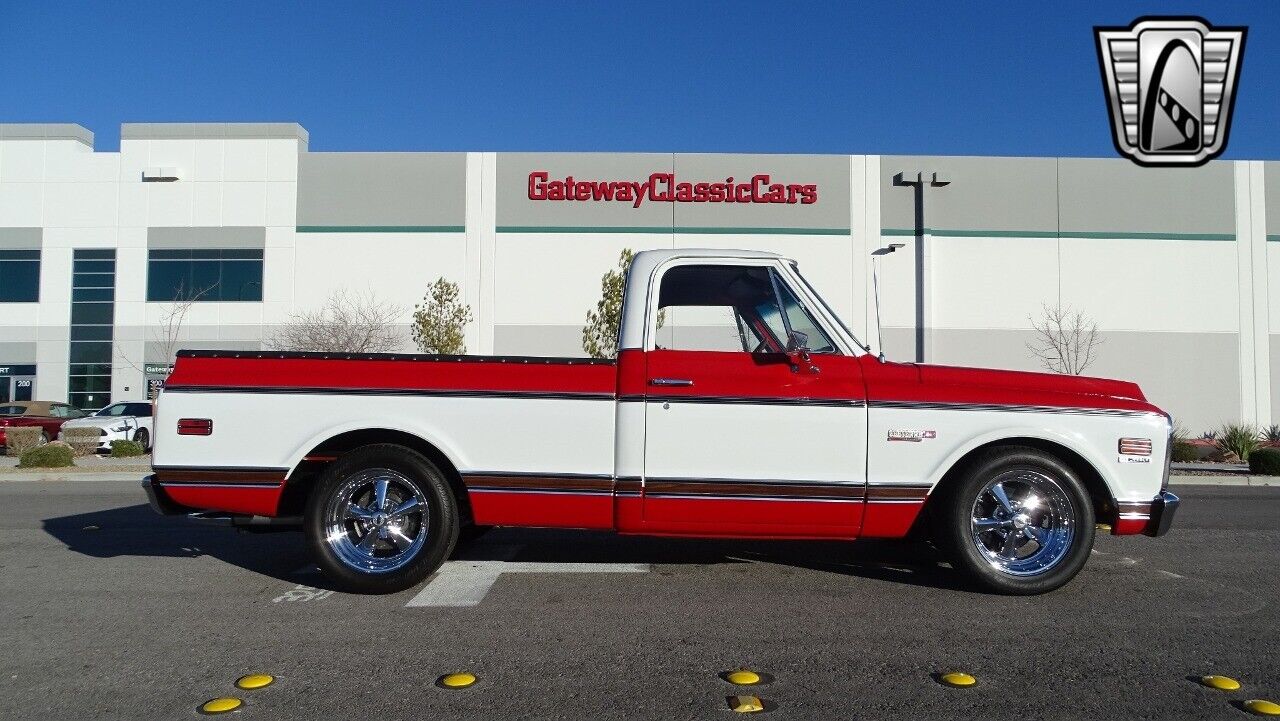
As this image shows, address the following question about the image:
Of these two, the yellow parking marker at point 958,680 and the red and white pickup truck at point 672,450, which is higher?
the red and white pickup truck at point 672,450

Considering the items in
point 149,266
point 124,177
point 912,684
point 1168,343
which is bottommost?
point 912,684

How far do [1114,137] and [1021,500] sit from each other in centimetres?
565

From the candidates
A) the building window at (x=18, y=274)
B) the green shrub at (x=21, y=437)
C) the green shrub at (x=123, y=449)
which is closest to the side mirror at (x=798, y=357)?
the green shrub at (x=123, y=449)

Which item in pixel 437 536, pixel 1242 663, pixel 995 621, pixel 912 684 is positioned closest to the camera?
pixel 912 684

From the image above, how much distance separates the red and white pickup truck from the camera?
4867 mm

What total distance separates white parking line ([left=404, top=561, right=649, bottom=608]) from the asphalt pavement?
0.08 ft

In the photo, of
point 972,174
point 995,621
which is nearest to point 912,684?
point 995,621

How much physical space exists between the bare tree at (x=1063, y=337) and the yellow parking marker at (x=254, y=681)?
28.7 m

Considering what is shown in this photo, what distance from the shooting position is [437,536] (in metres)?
4.91

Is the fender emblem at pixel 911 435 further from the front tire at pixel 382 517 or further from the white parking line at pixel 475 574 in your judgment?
the front tire at pixel 382 517

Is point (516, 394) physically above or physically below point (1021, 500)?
above

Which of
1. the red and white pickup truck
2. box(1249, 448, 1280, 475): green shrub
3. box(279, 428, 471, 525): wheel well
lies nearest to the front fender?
the red and white pickup truck

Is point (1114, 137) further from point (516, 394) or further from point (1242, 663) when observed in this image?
point (516, 394)

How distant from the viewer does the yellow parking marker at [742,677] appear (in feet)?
11.5
